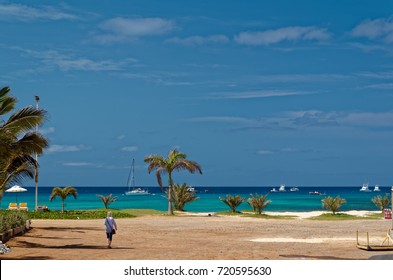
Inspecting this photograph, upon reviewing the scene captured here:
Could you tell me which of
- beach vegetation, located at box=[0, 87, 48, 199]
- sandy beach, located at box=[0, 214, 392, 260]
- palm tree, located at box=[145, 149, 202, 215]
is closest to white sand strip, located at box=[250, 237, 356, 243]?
sandy beach, located at box=[0, 214, 392, 260]

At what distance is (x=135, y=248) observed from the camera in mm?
22234

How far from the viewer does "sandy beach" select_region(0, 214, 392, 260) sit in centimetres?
1986

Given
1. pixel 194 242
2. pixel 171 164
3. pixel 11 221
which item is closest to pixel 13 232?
pixel 11 221

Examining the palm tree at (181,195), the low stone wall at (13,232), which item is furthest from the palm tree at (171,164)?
the low stone wall at (13,232)

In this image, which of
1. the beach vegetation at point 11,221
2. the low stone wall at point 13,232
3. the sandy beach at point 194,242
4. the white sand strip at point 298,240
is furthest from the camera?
the white sand strip at point 298,240

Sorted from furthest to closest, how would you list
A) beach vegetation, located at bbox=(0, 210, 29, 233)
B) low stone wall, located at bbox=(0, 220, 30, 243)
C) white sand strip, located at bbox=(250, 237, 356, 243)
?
1. white sand strip, located at bbox=(250, 237, 356, 243)
2. beach vegetation, located at bbox=(0, 210, 29, 233)
3. low stone wall, located at bbox=(0, 220, 30, 243)

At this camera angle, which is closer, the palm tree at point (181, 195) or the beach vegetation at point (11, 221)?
the beach vegetation at point (11, 221)

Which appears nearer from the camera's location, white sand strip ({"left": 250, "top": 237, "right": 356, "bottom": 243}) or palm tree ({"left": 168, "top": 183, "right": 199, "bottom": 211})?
white sand strip ({"left": 250, "top": 237, "right": 356, "bottom": 243})

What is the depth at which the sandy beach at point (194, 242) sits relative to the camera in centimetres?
1986

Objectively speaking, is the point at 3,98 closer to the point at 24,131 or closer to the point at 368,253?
the point at 24,131

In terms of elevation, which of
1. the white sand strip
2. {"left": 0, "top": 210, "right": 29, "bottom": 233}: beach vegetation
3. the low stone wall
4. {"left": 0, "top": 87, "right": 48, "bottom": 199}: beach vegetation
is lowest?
the white sand strip

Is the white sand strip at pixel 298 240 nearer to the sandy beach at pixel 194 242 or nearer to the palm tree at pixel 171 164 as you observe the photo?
the sandy beach at pixel 194 242

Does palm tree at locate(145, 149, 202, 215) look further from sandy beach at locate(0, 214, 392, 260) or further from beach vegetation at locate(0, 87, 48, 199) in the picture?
beach vegetation at locate(0, 87, 48, 199)

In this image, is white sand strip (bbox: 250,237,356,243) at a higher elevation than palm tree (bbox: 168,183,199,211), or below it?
below
